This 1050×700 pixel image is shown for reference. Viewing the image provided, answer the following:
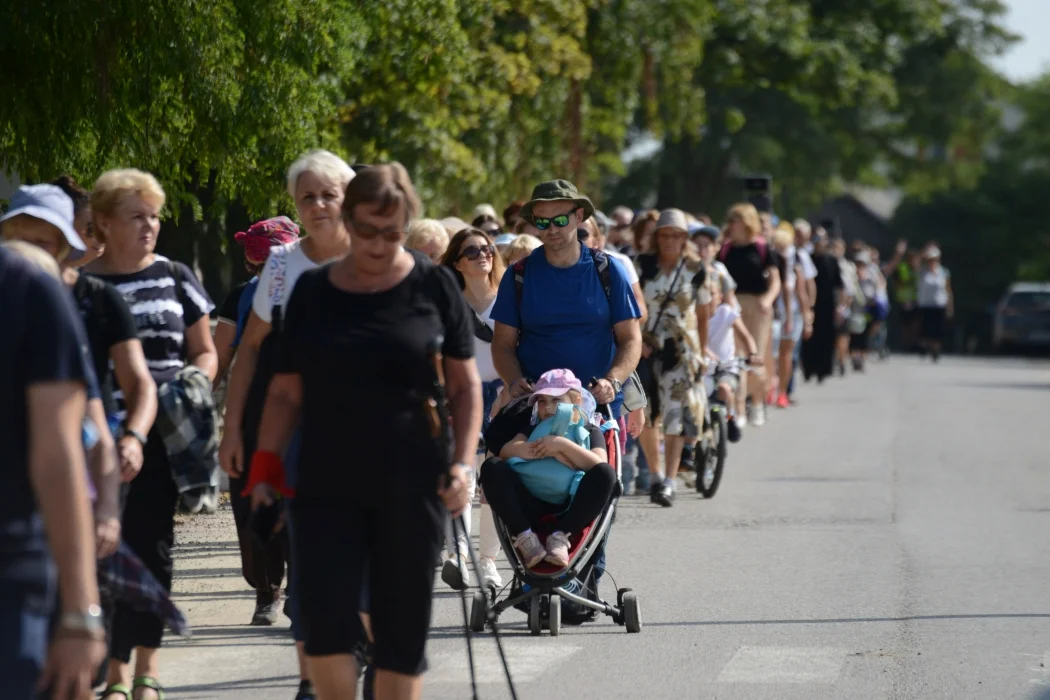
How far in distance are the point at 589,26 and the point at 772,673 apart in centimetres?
2065

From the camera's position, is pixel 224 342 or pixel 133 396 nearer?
pixel 133 396

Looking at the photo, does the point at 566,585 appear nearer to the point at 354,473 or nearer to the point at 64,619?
the point at 354,473

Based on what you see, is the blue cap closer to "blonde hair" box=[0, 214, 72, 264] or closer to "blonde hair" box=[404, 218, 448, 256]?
"blonde hair" box=[0, 214, 72, 264]

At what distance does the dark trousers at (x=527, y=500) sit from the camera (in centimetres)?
806

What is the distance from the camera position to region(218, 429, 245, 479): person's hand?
629 centimetres

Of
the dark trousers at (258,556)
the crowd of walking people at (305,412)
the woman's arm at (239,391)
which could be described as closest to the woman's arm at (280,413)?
the crowd of walking people at (305,412)

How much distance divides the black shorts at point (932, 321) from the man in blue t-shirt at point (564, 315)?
27.8m

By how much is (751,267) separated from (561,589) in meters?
10.0

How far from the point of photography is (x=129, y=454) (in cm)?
578

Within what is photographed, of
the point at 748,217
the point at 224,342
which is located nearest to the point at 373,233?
the point at 224,342

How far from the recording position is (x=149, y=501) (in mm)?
6359

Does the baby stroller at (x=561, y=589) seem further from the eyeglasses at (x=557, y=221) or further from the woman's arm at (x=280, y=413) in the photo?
the woman's arm at (x=280, y=413)

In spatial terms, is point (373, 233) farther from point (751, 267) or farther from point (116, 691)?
point (751, 267)

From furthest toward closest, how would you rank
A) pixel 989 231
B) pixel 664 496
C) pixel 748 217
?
pixel 989 231
pixel 748 217
pixel 664 496
